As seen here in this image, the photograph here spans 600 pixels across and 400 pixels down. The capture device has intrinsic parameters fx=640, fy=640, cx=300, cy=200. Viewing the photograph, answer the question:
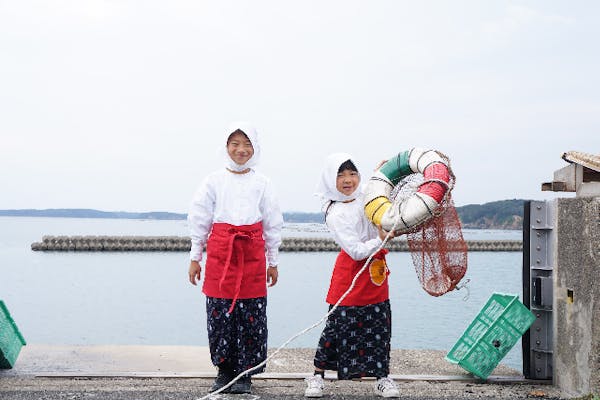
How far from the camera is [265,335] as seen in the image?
13.3 feet

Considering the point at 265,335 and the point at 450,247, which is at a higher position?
the point at 450,247

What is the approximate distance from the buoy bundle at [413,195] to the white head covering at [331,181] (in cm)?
16

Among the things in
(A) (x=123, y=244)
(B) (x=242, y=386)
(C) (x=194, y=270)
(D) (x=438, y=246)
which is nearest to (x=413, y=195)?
(D) (x=438, y=246)

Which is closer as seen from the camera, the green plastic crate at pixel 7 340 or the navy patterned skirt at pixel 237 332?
the navy patterned skirt at pixel 237 332

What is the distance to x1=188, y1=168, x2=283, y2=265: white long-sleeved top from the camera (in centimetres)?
396

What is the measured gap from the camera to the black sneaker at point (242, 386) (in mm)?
3913

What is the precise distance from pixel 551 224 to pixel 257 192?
6.25ft

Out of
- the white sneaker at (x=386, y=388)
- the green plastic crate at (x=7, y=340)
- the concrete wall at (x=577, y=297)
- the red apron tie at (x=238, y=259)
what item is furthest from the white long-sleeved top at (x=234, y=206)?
the concrete wall at (x=577, y=297)

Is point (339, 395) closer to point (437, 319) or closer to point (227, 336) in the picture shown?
point (227, 336)

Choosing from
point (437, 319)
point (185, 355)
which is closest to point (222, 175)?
point (185, 355)

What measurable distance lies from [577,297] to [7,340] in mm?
3821

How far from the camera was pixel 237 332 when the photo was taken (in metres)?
3.95

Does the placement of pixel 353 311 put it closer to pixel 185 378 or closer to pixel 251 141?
pixel 251 141

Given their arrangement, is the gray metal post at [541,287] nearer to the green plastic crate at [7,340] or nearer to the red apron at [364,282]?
the red apron at [364,282]
